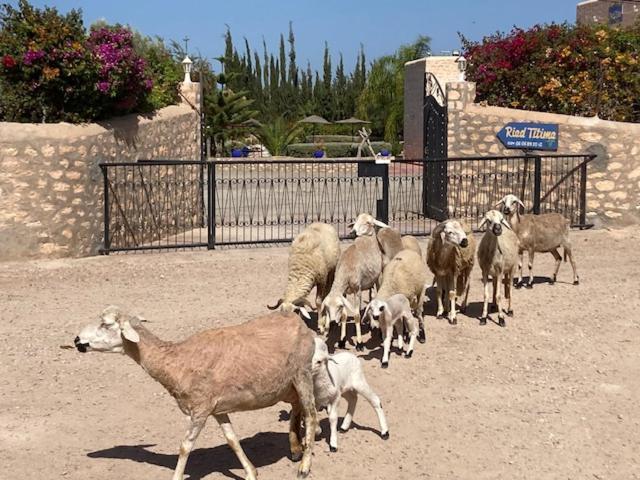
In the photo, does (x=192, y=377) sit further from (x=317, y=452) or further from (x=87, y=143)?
(x=87, y=143)

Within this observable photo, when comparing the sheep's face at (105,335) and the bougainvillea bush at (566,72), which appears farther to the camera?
the bougainvillea bush at (566,72)

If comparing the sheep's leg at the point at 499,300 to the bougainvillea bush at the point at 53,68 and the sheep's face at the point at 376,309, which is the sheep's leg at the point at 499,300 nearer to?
the sheep's face at the point at 376,309

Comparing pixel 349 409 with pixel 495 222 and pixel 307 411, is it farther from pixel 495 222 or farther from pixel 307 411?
pixel 495 222

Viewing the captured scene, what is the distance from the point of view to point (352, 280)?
929 centimetres

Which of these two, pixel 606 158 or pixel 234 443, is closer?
pixel 234 443

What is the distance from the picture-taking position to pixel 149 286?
12188mm

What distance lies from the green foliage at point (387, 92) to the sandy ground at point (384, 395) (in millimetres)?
32707

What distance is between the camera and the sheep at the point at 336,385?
6418 mm

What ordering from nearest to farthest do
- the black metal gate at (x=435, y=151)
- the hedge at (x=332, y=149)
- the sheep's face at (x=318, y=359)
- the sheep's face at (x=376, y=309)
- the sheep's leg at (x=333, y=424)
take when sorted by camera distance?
the sheep's face at (x=318, y=359) → the sheep's leg at (x=333, y=424) → the sheep's face at (x=376, y=309) → the black metal gate at (x=435, y=151) → the hedge at (x=332, y=149)

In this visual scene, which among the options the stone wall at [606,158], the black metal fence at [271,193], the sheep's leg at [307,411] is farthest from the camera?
the stone wall at [606,158]

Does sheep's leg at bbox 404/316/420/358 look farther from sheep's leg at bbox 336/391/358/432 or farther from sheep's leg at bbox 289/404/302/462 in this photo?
sheep's leg at bbox 289/404/302/462

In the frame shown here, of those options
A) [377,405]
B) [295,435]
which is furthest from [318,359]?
[377,405]

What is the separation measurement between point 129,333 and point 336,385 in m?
1.76

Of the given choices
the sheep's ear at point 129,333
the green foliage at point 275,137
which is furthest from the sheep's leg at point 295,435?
the green foliage at point 275,137
